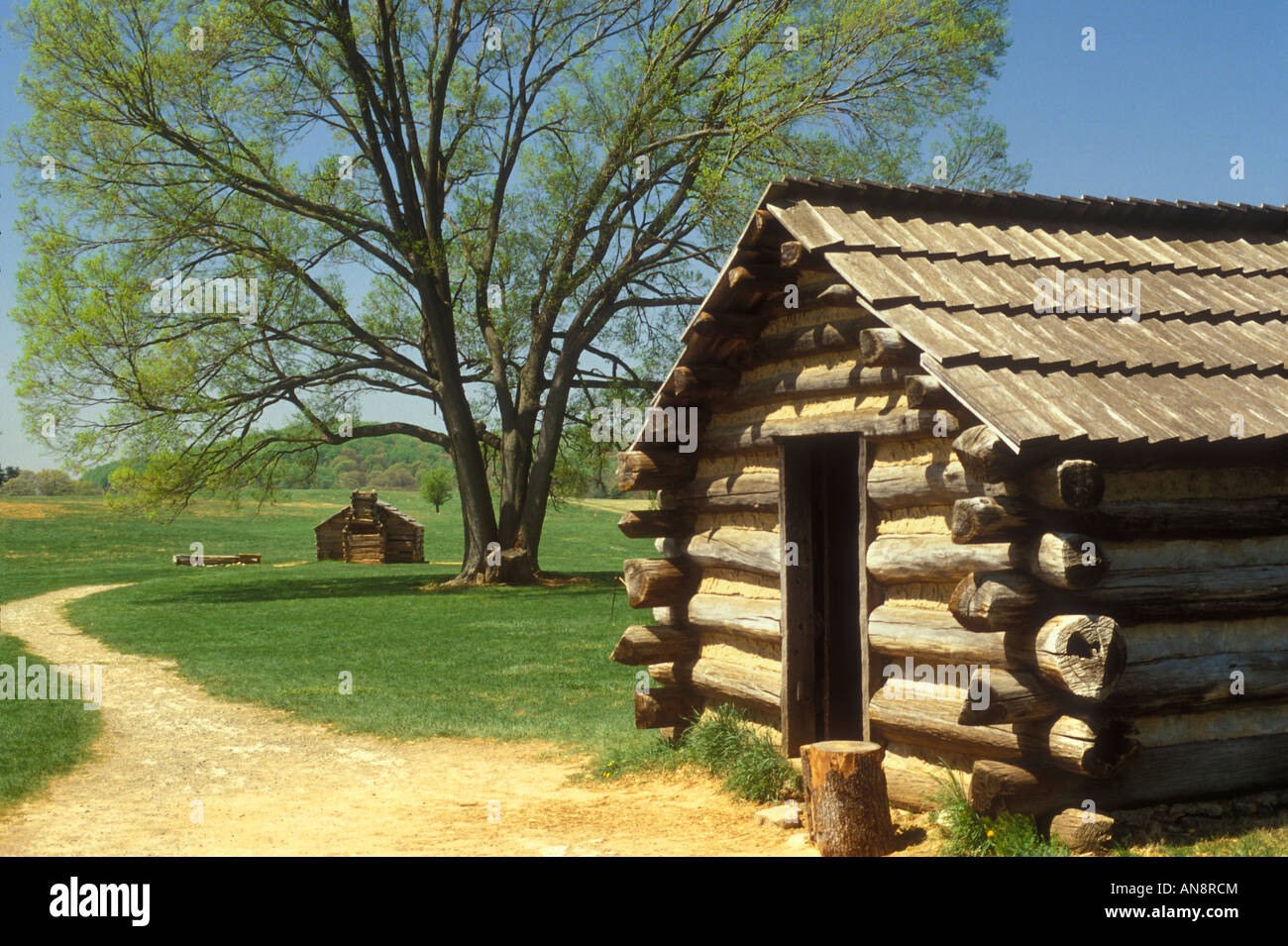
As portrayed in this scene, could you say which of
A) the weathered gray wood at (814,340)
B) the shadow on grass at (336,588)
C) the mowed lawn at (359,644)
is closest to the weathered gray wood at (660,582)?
Answer: the mowed lawn at (359,644)

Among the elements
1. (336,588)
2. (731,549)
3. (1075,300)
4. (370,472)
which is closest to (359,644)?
(336,588)

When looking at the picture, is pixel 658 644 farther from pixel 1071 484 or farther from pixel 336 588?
pixel 336 588

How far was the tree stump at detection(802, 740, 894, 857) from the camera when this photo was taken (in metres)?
6.90

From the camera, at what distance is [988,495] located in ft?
21.5

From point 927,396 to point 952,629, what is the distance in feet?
4.78

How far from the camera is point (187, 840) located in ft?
25.7

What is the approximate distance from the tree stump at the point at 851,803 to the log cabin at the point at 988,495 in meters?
0.51

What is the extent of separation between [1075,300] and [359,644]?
13.9 metres

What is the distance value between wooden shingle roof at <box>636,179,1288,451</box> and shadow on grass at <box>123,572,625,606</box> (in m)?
18.0

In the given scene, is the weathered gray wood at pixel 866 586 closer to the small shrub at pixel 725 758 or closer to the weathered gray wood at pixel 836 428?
the weathered gray wood at pixel 836 428

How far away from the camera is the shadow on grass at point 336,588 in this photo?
2712cm

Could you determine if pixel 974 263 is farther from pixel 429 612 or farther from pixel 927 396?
pixel 429 612
